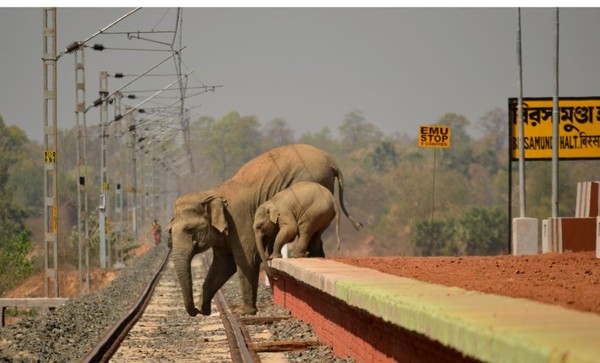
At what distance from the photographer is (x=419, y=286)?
40.1 feet

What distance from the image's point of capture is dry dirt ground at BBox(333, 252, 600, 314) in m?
10.6

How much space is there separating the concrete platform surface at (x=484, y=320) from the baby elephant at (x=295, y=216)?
9.90 m

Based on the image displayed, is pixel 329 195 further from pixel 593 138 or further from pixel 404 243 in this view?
pixel 404 243

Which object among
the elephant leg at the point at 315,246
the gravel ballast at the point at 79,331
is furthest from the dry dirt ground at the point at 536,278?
the elephant leg at the point at 315,246

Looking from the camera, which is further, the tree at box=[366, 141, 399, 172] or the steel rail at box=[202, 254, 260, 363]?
the tree at box=[366, 141, 399, 172]

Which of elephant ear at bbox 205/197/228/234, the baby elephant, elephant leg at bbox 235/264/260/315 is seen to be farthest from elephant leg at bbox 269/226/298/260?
elephant ear at bbox 205/197/228/234

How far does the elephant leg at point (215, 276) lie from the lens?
23828mm

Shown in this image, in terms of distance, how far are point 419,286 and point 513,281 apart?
79.5 inches

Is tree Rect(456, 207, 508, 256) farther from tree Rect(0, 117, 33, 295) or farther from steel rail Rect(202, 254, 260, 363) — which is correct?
steel rail Rect(202, 254, 260, 363)

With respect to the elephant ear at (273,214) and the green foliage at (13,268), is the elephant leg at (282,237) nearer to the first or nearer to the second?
the elephant ear at (273,214)

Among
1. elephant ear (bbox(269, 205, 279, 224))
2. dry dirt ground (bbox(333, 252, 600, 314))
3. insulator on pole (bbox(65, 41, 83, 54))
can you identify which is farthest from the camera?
insulator on pole (bbox(65, 41, 83, 54))

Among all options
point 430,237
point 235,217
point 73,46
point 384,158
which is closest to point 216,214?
point 235,217

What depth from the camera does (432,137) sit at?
32.8 metres

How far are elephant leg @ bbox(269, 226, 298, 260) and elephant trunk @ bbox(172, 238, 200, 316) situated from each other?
6.06ft
